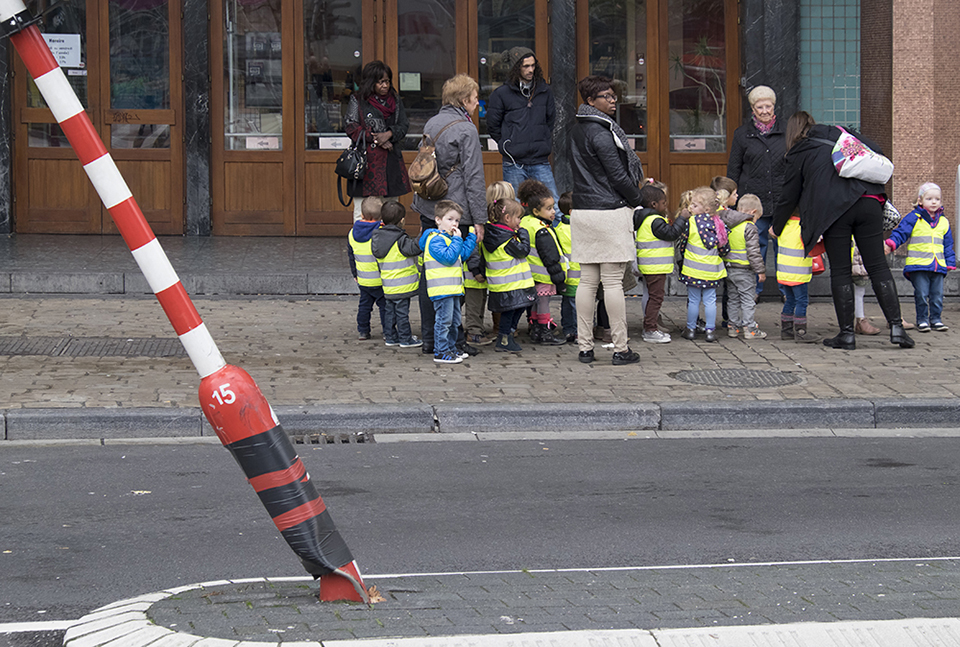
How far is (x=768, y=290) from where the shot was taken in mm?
12211

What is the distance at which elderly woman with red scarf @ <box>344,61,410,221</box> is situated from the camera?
38.4ft

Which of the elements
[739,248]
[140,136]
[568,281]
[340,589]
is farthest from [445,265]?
[140,136]

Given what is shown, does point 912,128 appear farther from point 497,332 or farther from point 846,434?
point 846,434

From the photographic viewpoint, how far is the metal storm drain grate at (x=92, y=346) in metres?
9.20

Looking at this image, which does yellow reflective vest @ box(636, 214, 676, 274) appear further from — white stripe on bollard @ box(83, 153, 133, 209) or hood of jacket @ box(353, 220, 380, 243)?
white stripe on bollard @ box(83, 153, 133, 209)

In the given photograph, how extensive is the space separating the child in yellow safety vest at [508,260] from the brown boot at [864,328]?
279 cm

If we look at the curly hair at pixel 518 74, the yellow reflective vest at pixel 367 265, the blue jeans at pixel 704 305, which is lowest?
the blue jeans at pixel 704 305

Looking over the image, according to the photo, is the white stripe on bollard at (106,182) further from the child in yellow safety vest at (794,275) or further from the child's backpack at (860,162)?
the child in yellow safety vest at (794,275)

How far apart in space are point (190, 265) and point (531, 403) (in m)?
5.85

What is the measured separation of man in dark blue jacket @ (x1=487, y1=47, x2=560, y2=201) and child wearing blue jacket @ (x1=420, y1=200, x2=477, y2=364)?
272cm

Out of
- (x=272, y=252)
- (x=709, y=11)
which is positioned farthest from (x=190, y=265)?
(x=709, y=11)

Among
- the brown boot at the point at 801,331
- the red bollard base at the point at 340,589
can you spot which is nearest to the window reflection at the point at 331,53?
the brown boot at the point at 801,331

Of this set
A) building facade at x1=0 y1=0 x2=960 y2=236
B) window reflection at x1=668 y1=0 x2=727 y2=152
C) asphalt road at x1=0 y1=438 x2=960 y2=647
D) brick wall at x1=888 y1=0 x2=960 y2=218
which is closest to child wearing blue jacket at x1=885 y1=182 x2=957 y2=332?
asphalt road at x1=0 y1=438 x2=960 y2=647

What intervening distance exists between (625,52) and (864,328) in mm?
6165
